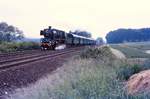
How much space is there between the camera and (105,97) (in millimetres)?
10438

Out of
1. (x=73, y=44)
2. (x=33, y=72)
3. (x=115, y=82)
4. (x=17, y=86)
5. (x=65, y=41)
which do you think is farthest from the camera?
(x=73, y=44)

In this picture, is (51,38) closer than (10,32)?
Yes

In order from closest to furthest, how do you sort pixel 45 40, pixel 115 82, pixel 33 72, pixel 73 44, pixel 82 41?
pixel 115 82
pixel 33 72
pixel 45 40
pixel 73 44
pixel 82 41

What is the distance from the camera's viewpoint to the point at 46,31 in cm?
6456

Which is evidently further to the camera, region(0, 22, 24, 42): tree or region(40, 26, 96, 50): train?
region(0, 22, 24, 42): tree

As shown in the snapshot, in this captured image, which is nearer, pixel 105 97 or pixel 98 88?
pixel 105 97

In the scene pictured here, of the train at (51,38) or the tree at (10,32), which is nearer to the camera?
the train at (51,38)

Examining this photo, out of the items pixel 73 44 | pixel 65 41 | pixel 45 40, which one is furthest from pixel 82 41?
pixel 45 40

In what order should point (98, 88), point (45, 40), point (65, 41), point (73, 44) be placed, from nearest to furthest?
point (98, 88) < point (45, 40) < point (65, 41) < point (73, 44)

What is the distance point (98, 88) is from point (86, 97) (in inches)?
65.5

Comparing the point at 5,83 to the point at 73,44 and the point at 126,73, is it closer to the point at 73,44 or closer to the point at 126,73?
the point at 126,73

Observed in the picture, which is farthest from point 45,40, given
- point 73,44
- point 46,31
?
point 73,44

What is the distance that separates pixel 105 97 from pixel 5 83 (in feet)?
29.1

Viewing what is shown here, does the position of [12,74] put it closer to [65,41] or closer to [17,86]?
[17,86]
